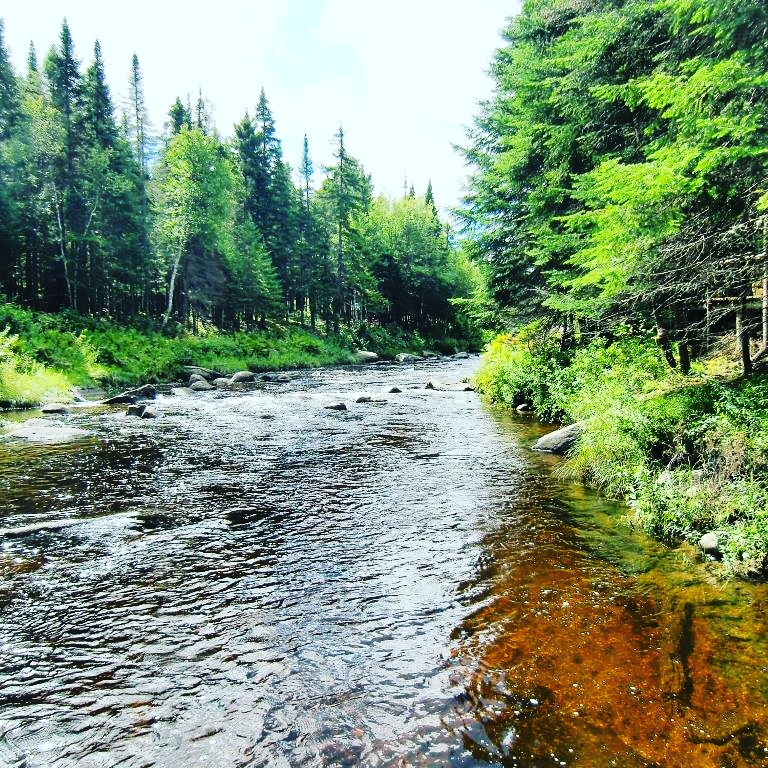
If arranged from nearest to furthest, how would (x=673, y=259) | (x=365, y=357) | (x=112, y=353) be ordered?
(x=673, y=259) < (x=112, y=353) < (x=365, y=357)

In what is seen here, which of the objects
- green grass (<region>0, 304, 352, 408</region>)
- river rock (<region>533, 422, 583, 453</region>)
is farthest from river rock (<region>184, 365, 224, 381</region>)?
river rock (<region>533, 422, 583, 453</region>)

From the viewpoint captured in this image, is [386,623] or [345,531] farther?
[345,531]

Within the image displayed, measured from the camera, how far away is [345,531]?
24.8 ft

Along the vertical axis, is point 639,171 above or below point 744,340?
above

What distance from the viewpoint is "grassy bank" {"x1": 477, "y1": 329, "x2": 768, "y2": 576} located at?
19.5 feet

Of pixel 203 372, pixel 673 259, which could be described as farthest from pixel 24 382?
pixel 673 259

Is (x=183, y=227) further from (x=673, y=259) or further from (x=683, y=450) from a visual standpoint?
(x=683, y=450)

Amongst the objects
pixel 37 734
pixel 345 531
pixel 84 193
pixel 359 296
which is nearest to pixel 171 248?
pixel 84 193

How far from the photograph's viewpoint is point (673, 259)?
853 cm

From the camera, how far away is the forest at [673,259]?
6.52 meters

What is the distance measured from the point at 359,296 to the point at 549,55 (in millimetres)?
42788

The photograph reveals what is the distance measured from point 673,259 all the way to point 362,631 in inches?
308

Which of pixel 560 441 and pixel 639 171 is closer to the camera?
pixel 639 171

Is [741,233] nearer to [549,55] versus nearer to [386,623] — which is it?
[386,623]
